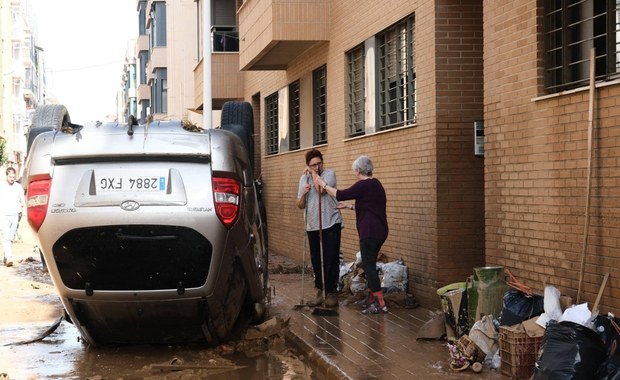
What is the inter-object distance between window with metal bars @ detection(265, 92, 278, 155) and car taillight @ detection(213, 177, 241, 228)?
1322 cm

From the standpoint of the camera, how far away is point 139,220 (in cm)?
755

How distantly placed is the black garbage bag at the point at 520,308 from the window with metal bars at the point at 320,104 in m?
9.40

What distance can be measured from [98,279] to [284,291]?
5416 millimetres

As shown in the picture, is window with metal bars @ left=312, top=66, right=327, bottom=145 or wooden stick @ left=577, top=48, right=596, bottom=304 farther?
window with metal bars @ left=312, top=66, right=327, bottom=145

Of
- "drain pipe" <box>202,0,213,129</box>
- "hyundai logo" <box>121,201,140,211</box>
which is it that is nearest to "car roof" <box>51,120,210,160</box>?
"hyundai logo" <box>121,201,140,211</box>

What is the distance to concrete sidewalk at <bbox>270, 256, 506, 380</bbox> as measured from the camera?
714 cm

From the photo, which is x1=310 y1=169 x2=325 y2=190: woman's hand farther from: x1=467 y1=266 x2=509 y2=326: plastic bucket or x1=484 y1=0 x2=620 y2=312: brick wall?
x1=467 y1=266 x2=509 y2=326: plastic bucket

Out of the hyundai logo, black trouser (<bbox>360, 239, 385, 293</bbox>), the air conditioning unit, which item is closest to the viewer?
Answer: the hyundai logo

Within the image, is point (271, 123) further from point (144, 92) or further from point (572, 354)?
point (144, 92)

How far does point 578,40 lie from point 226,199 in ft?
10.8

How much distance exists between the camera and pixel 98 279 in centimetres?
777

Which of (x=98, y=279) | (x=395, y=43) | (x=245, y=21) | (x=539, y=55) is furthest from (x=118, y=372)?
(x=245, y=21)

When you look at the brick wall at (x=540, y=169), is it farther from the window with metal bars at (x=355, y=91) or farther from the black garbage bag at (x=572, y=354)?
the window with metal bars at (x=355, y=91)

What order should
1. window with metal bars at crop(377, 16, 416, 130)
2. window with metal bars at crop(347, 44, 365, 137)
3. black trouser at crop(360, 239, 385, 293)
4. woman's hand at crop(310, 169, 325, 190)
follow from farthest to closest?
window with metal bars at crop(347, 44, 365, 137) → window with metal bars at crop(377, 16, 416, 130) → woman's hand at crop(310, 169, 325, 190) → black trouser at crop(360, 239, 385, 293)
